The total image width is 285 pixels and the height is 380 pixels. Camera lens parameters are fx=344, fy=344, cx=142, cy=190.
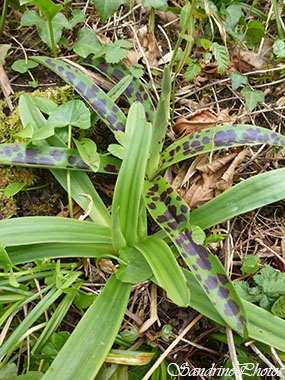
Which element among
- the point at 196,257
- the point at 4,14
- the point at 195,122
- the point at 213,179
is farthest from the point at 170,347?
the point at 4,14

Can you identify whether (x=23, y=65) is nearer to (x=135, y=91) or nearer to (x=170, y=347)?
(x=135, y=91)

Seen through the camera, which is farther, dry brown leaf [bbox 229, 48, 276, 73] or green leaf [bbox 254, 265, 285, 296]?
dry brown leaf [bbox 229, 48, 276, 73]

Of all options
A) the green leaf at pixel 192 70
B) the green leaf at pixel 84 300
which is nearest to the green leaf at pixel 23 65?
the green leaf at pixel 192 70

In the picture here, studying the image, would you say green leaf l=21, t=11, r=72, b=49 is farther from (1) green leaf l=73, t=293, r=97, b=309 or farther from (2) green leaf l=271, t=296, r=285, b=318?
(2) green leaf l=271, t=296, r=285, b=318

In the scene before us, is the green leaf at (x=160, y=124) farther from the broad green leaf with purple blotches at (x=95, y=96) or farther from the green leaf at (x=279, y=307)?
the green leaf at (x=279, y=307)

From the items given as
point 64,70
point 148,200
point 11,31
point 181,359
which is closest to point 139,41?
point 64,70

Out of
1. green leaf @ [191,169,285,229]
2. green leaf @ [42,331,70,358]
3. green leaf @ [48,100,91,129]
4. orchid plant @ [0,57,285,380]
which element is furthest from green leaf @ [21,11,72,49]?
green leaf @ [42,331,70,358]

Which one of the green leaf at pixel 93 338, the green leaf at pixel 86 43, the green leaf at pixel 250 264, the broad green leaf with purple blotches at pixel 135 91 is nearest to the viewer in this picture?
the green leaf at pixel 93 338
